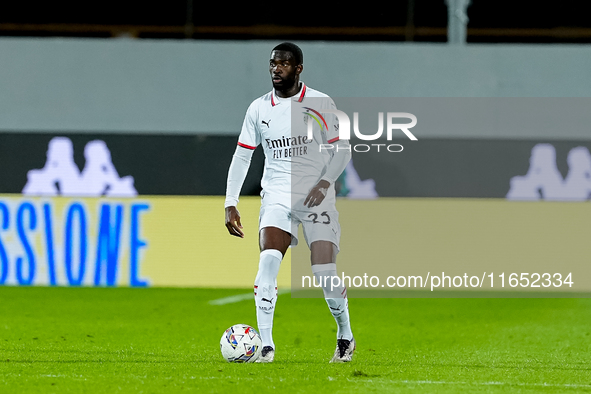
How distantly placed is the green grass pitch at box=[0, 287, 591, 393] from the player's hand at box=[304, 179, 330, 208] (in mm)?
931

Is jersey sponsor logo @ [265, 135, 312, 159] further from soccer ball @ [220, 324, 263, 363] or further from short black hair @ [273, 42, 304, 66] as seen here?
soccer ball @ [220, 324, 263, 363]

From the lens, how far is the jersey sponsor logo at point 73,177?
477 inches

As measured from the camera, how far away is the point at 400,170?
40.2 ft

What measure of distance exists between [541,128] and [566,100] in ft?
1.73

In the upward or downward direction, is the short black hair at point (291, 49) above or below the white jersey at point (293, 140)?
above

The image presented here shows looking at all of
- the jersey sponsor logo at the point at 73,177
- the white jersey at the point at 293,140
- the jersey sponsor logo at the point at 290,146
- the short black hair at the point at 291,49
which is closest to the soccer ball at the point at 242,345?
the white jersey at the point at 293,140

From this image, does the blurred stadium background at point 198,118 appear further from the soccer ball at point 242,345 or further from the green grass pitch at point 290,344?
the soccer ball at point 242,345

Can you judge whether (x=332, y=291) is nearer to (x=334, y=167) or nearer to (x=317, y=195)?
(x=317, y=195)

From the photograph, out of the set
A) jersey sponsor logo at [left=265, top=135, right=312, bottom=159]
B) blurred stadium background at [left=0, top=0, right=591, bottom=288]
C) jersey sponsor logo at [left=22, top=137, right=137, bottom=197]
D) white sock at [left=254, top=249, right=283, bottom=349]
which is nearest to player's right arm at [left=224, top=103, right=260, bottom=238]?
jersey sponsor logo at [left=265, top=135, right=312, bottom=159]

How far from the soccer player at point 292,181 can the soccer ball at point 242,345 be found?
0.05 m

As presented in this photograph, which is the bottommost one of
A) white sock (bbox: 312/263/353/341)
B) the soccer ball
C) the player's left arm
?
the soccer ball

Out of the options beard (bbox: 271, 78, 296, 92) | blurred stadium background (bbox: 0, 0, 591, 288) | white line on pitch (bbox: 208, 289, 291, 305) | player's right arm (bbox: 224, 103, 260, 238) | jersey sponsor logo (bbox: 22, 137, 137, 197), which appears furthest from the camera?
jersey sponsor logo (bbox: 22, 137, 137, 197)

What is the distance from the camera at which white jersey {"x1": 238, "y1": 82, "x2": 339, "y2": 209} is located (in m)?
5.44

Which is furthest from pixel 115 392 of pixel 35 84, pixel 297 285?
pixel 35 84
